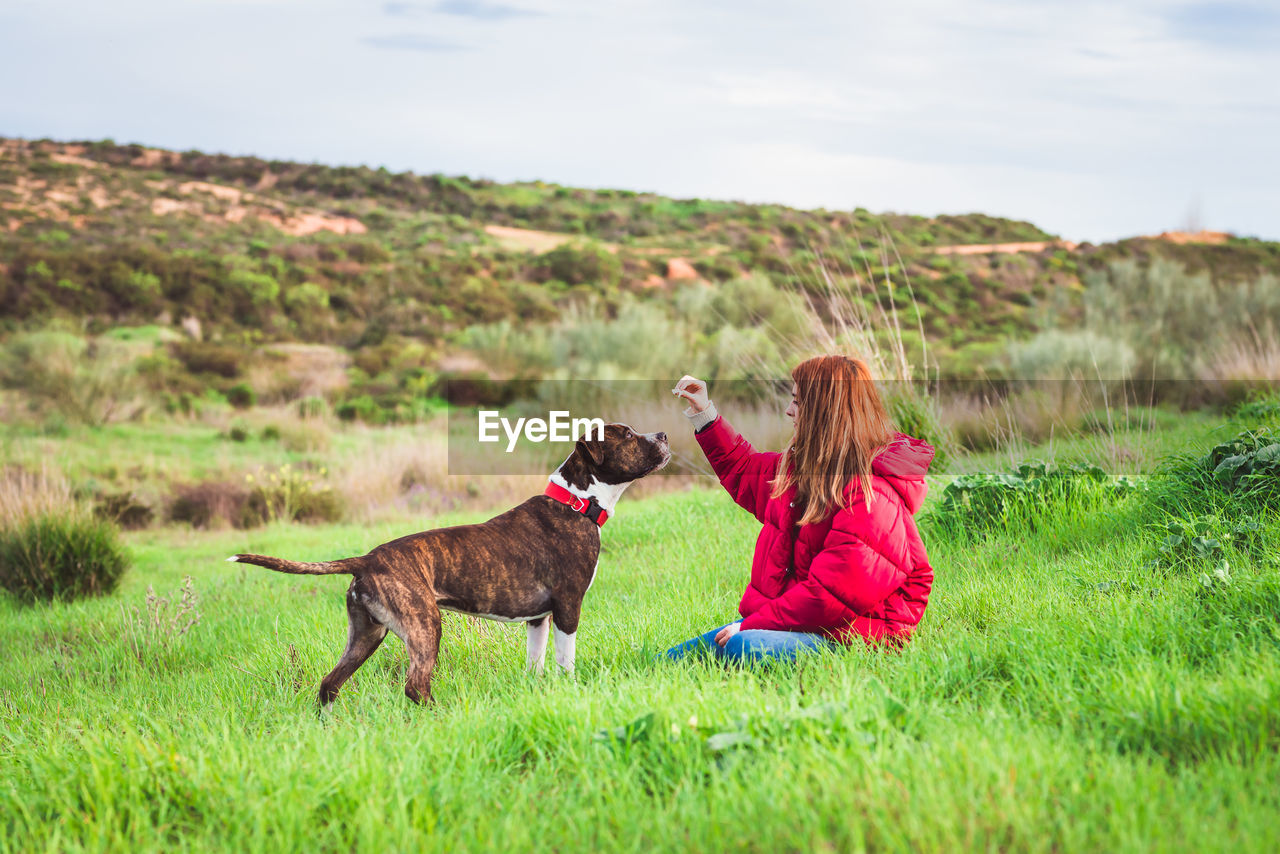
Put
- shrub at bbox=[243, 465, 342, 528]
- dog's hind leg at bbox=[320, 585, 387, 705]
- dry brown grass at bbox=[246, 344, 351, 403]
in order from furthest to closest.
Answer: dry brown grass at bbox=[246, 344, 351, 403]
shrub at bbox=[243, 465, 342, 528]
dog's hind leg at bbox=[320, 585, 387, 705]

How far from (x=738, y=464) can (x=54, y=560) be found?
7318 mm

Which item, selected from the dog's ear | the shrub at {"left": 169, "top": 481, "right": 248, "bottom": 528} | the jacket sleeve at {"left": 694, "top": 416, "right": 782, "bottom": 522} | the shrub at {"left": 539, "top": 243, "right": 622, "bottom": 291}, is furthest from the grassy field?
the shrub at {"left": 539, "top": 243, "right": 622, "bottom": 291}

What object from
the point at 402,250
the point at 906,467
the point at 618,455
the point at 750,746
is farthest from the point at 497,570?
the point at 402,250

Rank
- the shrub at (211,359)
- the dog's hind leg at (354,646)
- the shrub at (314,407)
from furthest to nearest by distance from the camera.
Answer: the shrub at (211,359) < the shrub at (314,407) < the dog's hind leg at (354,646)

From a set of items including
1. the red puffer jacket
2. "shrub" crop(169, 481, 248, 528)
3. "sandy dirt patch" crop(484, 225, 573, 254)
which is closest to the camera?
the red puffer jacket

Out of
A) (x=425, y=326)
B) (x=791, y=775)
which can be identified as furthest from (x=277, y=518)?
(x=425, y=326)

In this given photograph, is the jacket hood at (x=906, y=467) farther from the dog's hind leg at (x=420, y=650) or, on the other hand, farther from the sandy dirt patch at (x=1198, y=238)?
the sandy dirt patch at (x=1198, y=238)

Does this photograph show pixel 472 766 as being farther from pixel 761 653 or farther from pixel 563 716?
pixel 761 653

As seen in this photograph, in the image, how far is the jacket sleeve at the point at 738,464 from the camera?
4203 millimetres

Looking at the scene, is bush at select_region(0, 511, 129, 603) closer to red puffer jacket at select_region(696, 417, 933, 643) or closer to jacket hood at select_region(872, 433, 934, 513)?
red puffer jacket at select_region(696, 417, 933, 643)

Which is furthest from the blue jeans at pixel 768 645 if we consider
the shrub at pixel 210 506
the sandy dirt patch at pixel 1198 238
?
the sandy dirt patch at pixel 1198 238

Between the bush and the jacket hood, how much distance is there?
774 centimetres

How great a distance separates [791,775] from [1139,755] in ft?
3.59

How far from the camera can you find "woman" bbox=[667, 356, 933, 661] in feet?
12.2
